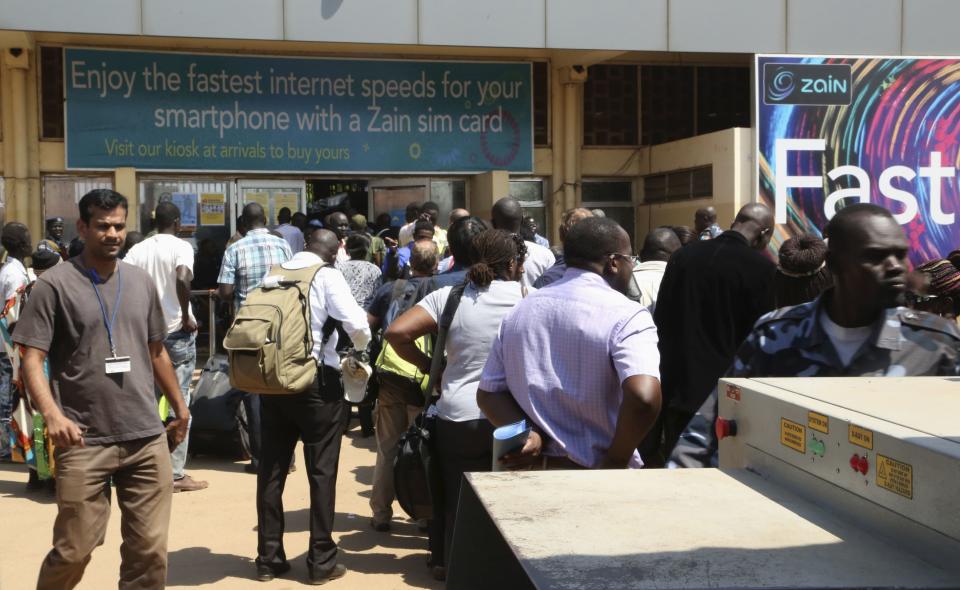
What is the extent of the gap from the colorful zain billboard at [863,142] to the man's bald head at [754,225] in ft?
21.9

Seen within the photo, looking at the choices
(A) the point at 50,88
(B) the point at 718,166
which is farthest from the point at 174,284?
(B) the point at 718,166

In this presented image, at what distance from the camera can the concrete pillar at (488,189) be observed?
13.9 metres

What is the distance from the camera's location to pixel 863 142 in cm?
1240

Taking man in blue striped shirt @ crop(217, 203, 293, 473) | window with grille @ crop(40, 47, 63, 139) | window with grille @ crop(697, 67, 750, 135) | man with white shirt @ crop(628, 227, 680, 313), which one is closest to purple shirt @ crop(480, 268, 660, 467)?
man with white shirt @ crop(628, 227, 680, 313)

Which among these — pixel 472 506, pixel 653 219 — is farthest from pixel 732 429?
pixel 653 219

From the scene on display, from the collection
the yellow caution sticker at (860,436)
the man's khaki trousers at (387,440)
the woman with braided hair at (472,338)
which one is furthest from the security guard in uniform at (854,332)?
the man's khaki trousers at (387,440)

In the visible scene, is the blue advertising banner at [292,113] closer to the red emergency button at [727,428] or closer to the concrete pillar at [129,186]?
the concrete pillar at [129,186]

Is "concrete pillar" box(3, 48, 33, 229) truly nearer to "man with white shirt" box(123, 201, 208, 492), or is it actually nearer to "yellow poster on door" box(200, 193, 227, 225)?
"yellow poster on door" box(200, 193, 227, 225)

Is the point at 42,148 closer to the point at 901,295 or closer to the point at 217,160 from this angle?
the point at 217,160

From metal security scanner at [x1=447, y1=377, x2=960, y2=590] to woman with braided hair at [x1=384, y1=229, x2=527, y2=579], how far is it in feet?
8.26

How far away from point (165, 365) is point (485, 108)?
9.97 metres

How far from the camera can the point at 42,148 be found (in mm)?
13211

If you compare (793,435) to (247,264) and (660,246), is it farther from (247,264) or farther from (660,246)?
(247,264)

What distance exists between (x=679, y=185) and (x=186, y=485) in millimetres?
8595
